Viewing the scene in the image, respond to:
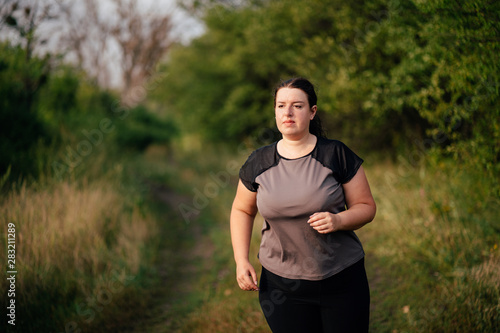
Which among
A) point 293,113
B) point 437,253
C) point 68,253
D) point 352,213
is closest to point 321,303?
point 352,213

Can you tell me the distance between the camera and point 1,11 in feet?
19.4

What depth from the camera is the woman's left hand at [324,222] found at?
1747 mm

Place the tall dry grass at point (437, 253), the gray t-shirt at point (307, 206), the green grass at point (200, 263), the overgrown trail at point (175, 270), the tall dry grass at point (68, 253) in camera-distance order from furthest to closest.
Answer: the overgrown trail at point (175, 270), the tall dry grass at point (68, 253), the green grass at point (200, 263), the tall dry grass at point (437, 253), the gray t-shirt at point (307, 206)

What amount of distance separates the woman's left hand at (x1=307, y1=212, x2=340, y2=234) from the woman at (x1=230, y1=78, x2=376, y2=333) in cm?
6

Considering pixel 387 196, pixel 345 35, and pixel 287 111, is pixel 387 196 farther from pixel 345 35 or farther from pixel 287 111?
pixel 287 111

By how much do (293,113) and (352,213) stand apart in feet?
2.08

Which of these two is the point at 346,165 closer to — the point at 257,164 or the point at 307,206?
the point at 307,206

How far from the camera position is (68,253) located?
14.3ft

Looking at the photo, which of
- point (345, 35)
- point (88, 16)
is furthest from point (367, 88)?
point (88, 16)

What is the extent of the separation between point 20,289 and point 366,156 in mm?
7229

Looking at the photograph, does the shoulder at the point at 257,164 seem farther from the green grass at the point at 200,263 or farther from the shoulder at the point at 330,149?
the green grass at the point at 200,263

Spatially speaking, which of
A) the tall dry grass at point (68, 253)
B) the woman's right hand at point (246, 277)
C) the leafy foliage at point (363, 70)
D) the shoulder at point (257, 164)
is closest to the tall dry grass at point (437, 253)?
the leafy foliage at point (363, 70)

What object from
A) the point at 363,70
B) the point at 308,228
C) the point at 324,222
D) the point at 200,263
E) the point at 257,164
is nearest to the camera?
the point at 324,222

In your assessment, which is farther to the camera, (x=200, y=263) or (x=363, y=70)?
(x=363, y=70)
